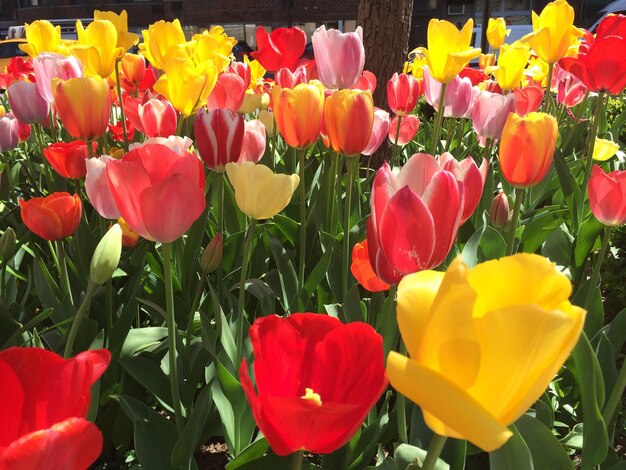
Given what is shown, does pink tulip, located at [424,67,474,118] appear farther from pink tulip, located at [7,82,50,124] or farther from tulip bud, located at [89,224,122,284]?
tulip bud, located at [89,224,122,284]

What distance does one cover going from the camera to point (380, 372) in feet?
1.75

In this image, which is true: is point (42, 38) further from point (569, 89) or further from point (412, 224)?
point (569, 89)

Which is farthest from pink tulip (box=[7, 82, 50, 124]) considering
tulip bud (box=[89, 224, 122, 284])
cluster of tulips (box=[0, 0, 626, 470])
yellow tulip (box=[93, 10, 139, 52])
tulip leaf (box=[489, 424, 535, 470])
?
tulip leaf (box=[489, 424, 535, 470])

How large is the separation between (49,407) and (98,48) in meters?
1.49

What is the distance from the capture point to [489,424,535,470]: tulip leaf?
71cm

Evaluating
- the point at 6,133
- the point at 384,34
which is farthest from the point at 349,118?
the point at 384,34

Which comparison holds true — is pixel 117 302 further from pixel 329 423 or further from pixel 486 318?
pixel 486 318

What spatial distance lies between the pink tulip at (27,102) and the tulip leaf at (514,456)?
173 cm

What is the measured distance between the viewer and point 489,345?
1.32 ft

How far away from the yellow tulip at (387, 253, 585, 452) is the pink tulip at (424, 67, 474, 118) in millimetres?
1868

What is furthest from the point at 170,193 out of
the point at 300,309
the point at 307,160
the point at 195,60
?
the point at 307,160

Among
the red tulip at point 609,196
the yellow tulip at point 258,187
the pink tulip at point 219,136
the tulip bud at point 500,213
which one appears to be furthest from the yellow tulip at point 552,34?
the yellow tulip at point 258,187

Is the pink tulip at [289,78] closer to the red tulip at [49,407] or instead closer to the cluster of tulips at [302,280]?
the cluster of tulips at [302,280]

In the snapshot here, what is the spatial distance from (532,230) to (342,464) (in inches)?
40.7
